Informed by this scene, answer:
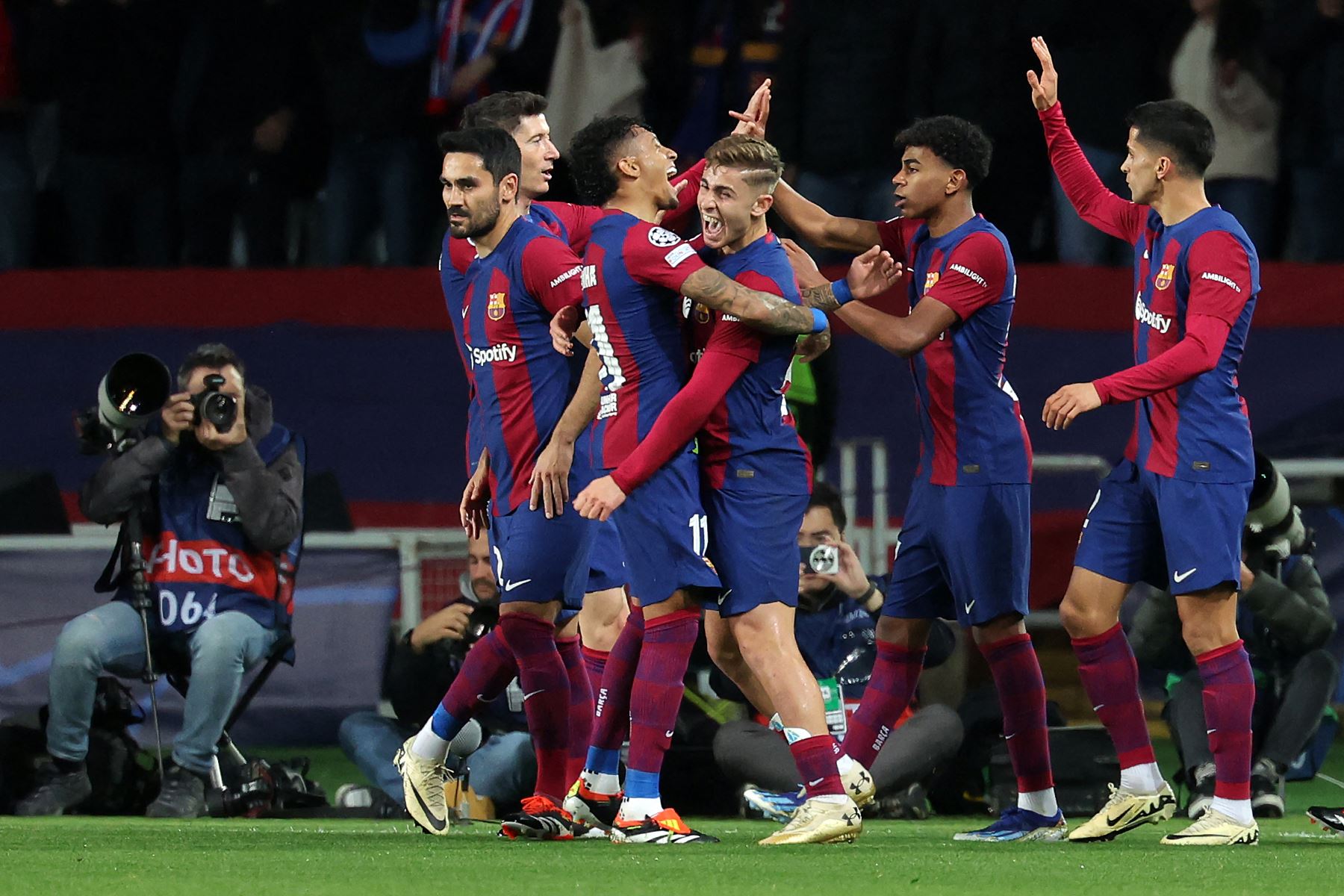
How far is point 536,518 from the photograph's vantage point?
6355mm

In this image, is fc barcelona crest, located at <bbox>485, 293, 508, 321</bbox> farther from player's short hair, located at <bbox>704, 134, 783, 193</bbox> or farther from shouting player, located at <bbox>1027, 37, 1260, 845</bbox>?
shouting player, located at <bbox>1027, 37, 1260, 845</bbox>

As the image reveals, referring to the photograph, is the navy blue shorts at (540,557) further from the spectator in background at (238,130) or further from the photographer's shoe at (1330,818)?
the spectator in background at (238,130)

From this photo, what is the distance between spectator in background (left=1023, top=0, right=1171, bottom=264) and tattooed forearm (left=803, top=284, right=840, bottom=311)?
15.2ft

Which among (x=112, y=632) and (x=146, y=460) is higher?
(x=146, y=460)

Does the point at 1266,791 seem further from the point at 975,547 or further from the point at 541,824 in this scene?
the point at 541,824

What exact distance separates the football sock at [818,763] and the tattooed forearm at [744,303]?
42.8 inches

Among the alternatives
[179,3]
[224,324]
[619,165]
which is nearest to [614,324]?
[619,165]

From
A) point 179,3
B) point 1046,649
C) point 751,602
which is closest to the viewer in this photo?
point 751,602

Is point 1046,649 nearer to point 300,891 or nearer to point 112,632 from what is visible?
point 112,632

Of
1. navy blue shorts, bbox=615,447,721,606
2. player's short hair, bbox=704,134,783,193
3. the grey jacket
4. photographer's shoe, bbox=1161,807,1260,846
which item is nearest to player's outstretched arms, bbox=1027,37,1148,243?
player's short hair, bbox=704,134,783,193

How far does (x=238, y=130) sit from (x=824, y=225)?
19.8 ft

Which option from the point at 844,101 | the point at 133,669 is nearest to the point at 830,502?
the point at 133,669

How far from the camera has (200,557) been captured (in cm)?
856

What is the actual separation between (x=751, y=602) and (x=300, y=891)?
169cm
